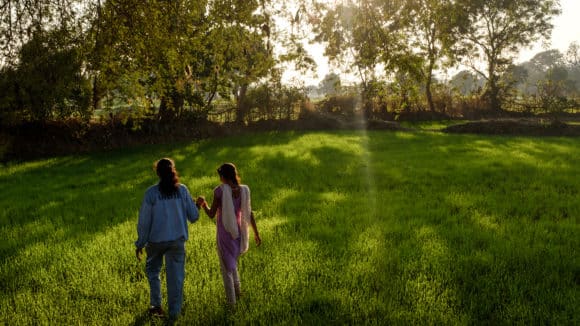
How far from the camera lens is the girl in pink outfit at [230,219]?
15.3 ft

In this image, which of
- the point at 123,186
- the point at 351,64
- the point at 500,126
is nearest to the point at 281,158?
the point at 123,186

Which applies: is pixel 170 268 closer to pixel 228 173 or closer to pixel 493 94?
pixel 228 173

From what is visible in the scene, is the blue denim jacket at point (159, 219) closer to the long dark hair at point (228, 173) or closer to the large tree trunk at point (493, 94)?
the long dark hair at point (228, 173)

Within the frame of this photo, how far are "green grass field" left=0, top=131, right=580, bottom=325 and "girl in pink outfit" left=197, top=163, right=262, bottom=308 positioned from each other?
0.59m

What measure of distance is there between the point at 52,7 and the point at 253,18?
11.0 feet

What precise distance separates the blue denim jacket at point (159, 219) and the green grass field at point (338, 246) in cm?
117

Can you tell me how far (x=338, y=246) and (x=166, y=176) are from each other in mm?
3779

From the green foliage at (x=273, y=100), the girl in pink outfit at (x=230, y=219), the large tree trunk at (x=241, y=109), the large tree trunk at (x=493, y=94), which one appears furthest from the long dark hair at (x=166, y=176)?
the large tree trunk at (x=493, y=94)

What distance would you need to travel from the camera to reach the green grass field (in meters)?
4.87

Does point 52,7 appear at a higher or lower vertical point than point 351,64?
higher

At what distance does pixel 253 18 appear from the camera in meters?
6.88

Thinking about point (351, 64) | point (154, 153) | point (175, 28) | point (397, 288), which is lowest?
point (397, 288)

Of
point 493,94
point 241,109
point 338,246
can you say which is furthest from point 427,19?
point 493,94

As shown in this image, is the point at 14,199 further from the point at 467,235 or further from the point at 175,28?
the point at 467,235
